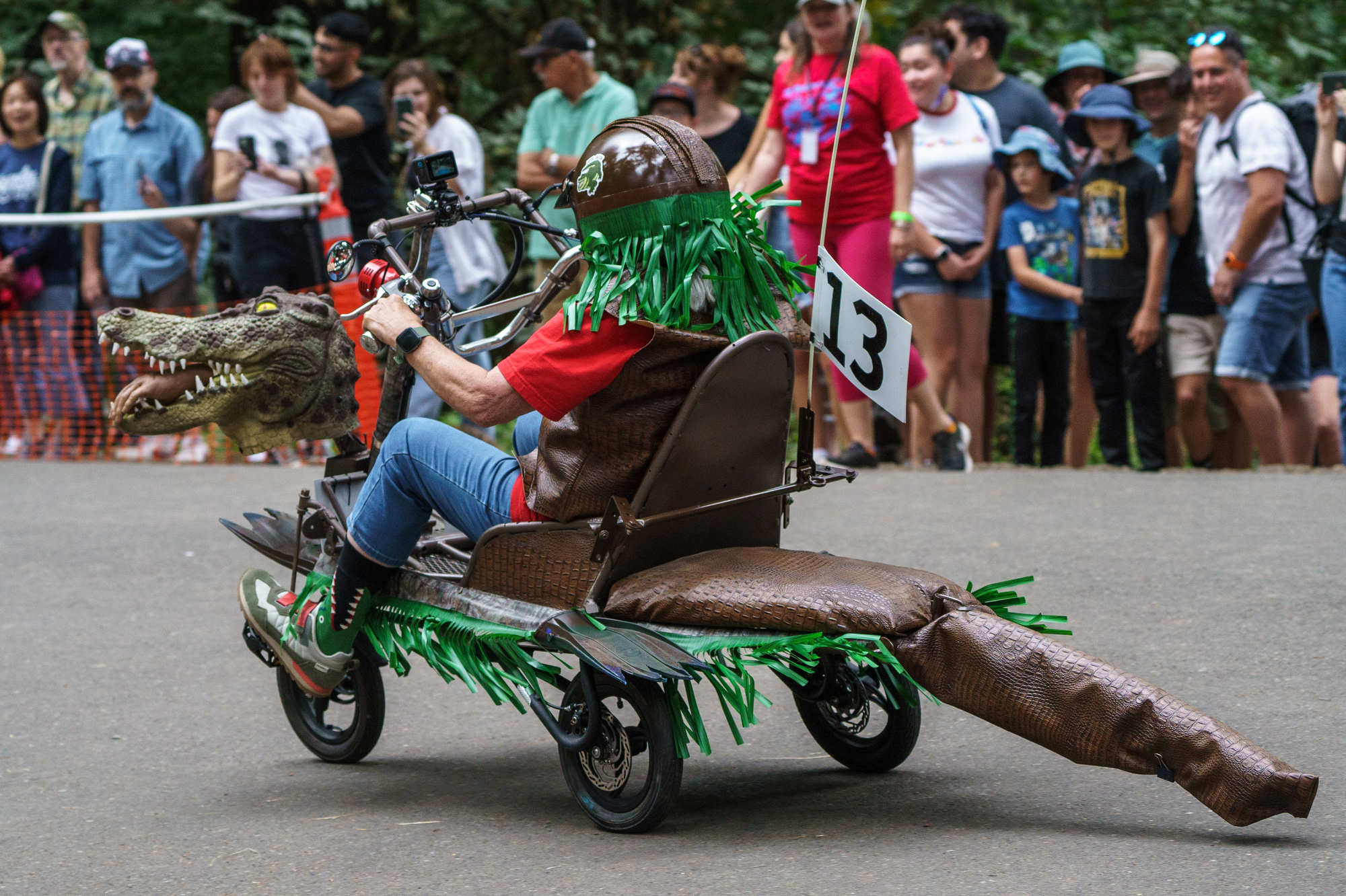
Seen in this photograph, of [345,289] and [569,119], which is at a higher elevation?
[569,119]

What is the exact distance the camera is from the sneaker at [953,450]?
8688mm

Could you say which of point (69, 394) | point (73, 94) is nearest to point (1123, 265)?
point (69, 394)

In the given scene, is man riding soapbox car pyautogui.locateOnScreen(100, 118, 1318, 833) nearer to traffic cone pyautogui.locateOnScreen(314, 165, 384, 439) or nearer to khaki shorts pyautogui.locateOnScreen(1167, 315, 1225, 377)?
traffic cone pyautogui.locateOnScreen(314, 165, 384, 439)

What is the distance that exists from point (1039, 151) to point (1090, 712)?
6.02 m

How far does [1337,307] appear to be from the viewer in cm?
797

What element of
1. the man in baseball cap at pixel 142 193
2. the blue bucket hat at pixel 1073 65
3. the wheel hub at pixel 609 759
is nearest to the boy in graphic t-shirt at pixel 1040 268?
the blue bucket hat at pixel 1073 65

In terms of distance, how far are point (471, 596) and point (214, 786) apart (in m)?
0.92

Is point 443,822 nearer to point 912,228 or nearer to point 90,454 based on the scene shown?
point 912,228

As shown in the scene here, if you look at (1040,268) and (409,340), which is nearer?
(409,340)

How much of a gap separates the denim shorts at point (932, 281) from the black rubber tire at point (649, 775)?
5.54 m

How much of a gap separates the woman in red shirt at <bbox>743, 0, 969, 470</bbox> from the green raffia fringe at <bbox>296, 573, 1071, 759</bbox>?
167 inches

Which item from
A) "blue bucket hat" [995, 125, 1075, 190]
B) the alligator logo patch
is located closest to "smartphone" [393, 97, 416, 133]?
"blue bucket hat" [995, 125, 1075, 190]

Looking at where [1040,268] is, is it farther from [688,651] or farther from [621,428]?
[688,651]

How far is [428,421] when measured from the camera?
4203mm
